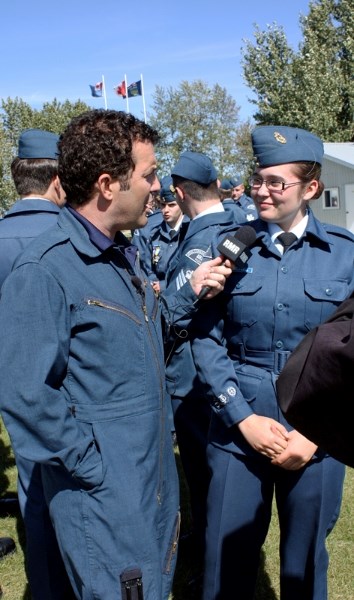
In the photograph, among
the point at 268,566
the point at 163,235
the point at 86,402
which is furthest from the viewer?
the point at 163,235

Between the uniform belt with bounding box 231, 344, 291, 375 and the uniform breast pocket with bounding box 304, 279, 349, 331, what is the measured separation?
16 cm

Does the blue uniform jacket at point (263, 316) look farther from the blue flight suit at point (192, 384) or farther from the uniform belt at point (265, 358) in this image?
the blue flight suit at point (192, 384)

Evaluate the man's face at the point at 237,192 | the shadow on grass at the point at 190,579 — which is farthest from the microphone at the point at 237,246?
the man's face at the point at 237,192

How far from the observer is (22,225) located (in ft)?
10.9

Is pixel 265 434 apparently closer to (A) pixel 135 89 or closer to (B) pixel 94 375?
(B) pixel 94 375

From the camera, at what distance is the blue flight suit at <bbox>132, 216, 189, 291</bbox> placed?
6223 mm

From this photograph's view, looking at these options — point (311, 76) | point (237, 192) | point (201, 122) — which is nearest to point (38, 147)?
point (237, 192)

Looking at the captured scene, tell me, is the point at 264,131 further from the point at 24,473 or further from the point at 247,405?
the point at 24,473

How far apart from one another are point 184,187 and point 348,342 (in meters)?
3.08

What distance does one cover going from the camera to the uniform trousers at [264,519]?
2.58m

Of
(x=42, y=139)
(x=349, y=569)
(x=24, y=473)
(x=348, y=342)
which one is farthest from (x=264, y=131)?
(x=349, y=569)

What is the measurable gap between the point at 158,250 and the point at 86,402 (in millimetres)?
4677

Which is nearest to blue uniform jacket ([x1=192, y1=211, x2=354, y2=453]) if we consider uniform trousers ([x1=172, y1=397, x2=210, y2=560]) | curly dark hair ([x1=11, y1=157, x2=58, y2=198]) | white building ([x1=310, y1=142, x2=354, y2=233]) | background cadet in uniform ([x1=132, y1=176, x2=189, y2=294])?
uniform trousers ([x1=172, y1=397, x2=210, y2=560])

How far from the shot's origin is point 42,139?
11.6ft
